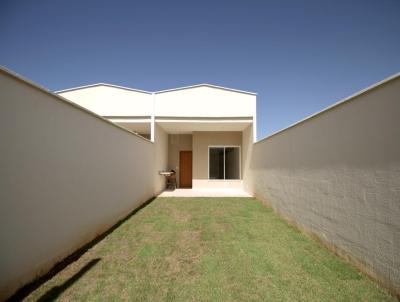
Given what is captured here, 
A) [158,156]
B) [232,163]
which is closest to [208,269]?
[158,156]

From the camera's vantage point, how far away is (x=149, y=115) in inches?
308

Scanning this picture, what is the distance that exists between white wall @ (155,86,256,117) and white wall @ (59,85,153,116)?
3.86ft

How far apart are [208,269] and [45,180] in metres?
2.58

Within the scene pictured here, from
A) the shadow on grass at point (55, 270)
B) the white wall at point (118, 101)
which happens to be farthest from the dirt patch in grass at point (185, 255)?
the white wall at point (118, 101)

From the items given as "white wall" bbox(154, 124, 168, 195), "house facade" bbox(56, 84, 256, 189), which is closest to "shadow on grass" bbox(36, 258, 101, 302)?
"white wall" bbox(154, 124, 168, 195)

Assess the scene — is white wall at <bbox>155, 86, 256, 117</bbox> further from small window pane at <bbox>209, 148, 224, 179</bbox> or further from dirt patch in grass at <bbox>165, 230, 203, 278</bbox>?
dirt patch in grass at <bbox>165, 230, 203, 278</bbox>

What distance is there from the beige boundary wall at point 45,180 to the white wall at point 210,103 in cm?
451

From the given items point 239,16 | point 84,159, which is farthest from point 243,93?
point 84,159

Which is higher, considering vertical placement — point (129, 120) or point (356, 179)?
point (129, 120)

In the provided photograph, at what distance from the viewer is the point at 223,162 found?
9.97 meters

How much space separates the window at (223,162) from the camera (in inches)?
389

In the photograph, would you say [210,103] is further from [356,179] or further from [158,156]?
[356,179]

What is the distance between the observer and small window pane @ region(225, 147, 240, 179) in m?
9.86

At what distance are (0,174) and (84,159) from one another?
142 cm
